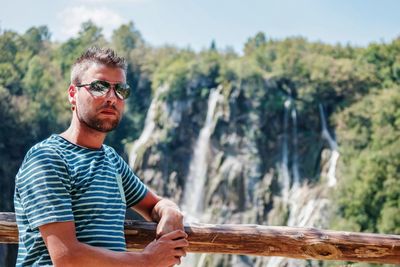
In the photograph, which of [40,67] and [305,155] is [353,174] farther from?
[40,67]

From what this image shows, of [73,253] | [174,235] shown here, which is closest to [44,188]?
[73,253]

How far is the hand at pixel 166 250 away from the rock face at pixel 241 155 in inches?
772

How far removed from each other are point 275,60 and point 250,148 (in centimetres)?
494

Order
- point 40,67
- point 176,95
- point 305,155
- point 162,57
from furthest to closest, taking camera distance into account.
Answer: point 162,57 < point 40,67 < point 176,95 < point 305,155

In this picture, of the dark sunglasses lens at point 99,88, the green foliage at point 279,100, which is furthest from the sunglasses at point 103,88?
the green foliage at point 279,100

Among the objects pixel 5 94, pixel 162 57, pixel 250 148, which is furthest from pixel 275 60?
pixel 5 94

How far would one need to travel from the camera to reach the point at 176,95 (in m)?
26.0

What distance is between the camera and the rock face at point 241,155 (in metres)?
22.6

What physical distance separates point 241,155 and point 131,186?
2162cm

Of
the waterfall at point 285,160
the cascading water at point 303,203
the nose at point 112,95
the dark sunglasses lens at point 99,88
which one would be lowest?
the cascading water at point 303,203

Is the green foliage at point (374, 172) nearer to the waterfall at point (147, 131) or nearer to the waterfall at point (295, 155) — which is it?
the waterfall at point (295, 155)

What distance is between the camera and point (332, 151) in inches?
910

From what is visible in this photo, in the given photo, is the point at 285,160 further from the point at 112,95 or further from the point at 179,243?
the point at 112,95

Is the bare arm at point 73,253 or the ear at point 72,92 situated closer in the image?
the bare arm at point 73,253
